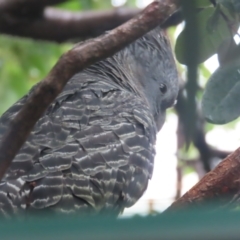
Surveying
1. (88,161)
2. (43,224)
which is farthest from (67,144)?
(43,224)

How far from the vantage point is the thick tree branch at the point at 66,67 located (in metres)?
1.04

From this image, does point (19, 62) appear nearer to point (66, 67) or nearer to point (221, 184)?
point (221, 184)

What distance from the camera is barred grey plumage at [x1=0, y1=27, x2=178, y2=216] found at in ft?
5.97

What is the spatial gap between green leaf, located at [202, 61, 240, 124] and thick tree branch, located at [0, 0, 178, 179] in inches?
11.8

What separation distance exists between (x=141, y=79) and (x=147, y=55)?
144mm

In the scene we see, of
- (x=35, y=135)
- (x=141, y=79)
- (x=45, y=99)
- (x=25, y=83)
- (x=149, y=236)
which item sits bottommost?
(x=149, y=236)

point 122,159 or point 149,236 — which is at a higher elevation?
point 122,159

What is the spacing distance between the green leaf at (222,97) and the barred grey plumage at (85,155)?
0.53 metres

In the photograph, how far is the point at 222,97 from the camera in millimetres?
1585

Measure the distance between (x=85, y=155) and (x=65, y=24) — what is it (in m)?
1.91

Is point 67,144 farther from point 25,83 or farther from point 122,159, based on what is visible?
point 25,83

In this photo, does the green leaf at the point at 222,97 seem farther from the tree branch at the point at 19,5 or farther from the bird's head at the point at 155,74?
the tree branch at the point at 19,5

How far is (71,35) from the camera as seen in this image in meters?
3.71

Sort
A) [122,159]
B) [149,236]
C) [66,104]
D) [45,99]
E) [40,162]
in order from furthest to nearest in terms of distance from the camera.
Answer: [66,104], [122,159], [40,162], [45,99], [149,236]
